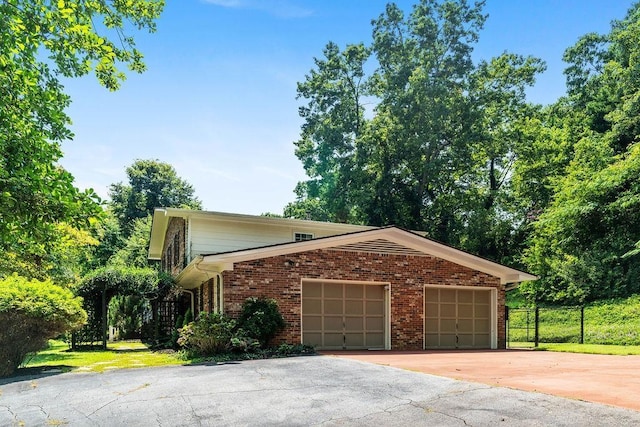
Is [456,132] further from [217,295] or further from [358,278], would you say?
[217,295]

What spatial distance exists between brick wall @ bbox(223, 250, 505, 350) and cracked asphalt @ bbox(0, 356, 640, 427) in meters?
4.68

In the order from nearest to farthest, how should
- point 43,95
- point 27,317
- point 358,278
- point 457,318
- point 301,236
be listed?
point 43,95
point 27,317
point 358,278
point 457,318
point 301,236

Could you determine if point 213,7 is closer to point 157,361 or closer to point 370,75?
point 157,361

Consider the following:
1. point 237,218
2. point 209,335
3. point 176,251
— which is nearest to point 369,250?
point 209,335

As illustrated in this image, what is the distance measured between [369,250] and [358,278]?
938 mm

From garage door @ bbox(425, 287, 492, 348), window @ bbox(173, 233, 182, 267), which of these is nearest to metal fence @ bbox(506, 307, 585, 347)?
garage door @ bbox(425, 287, 492, 348)

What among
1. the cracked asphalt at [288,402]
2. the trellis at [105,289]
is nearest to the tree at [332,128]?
the trellis at [105,289]

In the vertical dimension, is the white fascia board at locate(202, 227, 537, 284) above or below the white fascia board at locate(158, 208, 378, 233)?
below

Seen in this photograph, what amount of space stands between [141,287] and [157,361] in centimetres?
694

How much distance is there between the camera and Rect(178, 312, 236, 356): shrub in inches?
518

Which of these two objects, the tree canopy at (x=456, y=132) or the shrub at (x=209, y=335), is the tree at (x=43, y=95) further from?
the tree canopy at (x=456, y=132)

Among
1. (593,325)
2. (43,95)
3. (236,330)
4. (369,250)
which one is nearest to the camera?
(43,95)

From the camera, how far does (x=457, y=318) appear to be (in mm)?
17547

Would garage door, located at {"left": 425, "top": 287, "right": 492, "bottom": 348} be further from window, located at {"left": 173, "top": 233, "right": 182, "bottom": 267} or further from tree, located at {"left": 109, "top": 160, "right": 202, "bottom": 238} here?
tree, located at {"left": 109, "top": 160, "right": 202, "bottom": 238}
